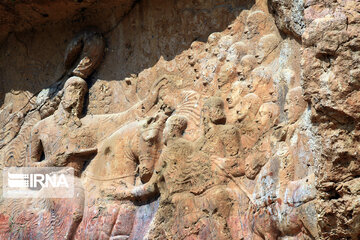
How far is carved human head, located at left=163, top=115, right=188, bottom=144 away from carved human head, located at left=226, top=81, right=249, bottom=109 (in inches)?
16.1

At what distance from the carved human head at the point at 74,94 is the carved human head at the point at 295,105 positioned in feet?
7.23

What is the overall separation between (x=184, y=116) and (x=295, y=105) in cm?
110

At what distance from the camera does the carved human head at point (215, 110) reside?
18.3 ft

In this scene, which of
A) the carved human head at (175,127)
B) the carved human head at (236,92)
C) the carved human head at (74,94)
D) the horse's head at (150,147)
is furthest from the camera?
the carved human head at (74,94)

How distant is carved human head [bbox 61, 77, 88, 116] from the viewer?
664 cm

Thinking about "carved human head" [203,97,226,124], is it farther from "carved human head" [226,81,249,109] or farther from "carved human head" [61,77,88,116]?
"carved human head" [61,77,88,116]

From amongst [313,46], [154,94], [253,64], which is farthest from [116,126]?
[313,46]

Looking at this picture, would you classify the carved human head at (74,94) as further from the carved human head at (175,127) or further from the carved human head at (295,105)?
the carved human head at (295,105)

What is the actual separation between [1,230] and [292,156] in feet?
9.51

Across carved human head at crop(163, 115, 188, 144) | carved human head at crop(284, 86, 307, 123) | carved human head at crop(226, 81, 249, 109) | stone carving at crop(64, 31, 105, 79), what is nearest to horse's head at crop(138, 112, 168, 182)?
carved human head at crop(163, 115, 188, 144)

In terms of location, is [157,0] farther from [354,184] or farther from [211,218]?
[354,184]

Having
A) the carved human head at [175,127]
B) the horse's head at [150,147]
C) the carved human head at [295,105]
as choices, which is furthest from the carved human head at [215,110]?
the carved human head at [295,105]

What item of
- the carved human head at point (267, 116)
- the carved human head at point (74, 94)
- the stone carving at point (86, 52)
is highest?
the stone carving at point (86, 52)

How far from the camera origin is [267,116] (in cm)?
529
